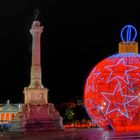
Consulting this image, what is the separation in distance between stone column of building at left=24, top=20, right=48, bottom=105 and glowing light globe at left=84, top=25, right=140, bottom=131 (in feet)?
74.9

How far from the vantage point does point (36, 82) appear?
185 feet

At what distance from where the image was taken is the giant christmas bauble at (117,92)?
30.9m

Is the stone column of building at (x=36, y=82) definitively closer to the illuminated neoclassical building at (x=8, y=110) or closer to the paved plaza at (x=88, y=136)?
the paved plaza at (x=88, y=136)

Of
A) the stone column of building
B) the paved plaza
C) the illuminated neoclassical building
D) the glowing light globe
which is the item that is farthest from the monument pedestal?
the illuminated neoclassical building

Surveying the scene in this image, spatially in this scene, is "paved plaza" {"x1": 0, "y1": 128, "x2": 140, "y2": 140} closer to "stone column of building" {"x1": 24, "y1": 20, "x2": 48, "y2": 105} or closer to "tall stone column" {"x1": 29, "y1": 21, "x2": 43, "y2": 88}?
"stone column of building" {"x1": 24, "y1": 20, "x2": 48, "y2": 105}

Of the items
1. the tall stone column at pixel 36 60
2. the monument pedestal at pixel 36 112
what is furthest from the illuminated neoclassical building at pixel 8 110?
the monument pedestal at pixel 36 112

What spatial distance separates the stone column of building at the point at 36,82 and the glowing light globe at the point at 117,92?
2281 centimetres

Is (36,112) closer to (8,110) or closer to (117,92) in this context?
(117,92)

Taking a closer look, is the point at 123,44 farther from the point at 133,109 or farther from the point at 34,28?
the point at 34,28

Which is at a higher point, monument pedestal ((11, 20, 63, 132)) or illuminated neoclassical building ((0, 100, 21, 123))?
illuminated neoclassical building ((0, 100, 21, 123))

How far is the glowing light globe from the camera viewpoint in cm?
3086

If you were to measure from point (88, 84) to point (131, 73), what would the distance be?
131 inches

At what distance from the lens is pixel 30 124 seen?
174ft

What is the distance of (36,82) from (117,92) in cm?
2631
